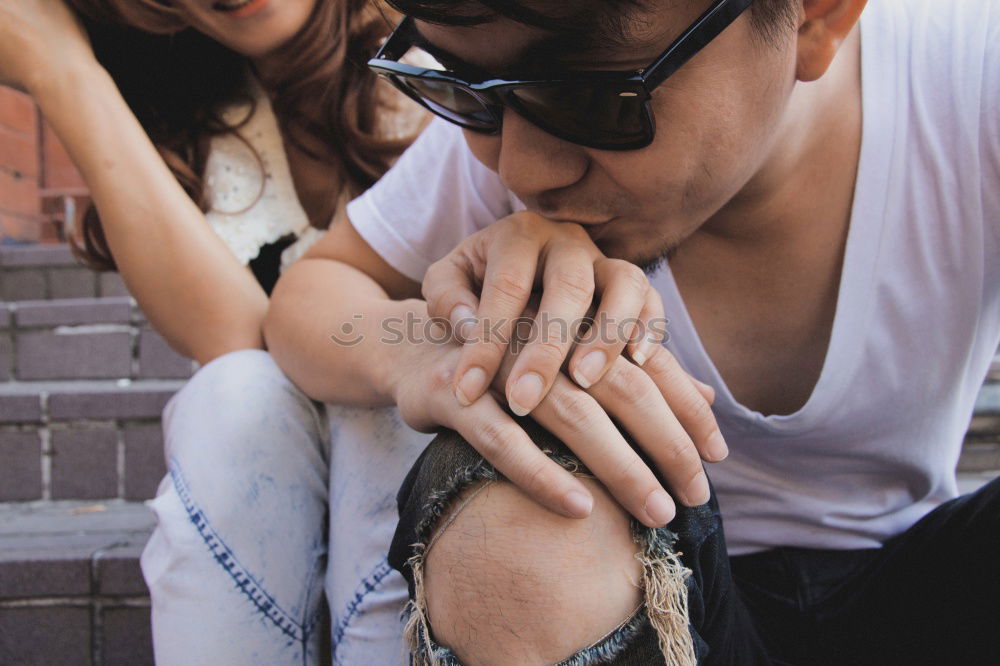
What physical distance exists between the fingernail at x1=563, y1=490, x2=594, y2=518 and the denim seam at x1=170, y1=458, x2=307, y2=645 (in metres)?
0.60

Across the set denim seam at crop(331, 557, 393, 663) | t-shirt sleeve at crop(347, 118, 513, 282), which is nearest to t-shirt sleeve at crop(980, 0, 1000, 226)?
t-shirt sleeve at crop(347, 118, 513, 282)

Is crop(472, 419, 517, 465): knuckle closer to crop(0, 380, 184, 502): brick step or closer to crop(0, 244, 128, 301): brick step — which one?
crop(0, 380, 184, 502): brick step

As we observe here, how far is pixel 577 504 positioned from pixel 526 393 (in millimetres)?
135

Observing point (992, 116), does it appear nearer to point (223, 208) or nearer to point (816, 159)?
point (816, 159)

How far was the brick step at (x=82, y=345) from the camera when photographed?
9.36 feet

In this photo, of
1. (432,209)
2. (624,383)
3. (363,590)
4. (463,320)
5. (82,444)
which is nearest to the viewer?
(624,383)

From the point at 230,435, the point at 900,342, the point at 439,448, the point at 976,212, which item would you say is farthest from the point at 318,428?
the point at 976,212

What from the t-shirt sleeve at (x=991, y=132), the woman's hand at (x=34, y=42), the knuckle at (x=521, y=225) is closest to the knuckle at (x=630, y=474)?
the knuckle at (x=521, y=225)

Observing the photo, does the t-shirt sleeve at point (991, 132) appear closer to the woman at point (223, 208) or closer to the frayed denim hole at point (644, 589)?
the frayed denim hole at point (644, 589)

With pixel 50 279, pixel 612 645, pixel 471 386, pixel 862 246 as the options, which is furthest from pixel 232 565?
pixel 50 279

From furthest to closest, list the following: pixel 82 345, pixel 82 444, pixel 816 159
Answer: pixel 82 345 < pixel 82 444 < pixel 816 159

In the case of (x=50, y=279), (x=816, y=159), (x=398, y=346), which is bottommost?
(x=50, y=279)

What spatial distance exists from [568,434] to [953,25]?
93 centimetres

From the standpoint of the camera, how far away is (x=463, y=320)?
95cm
